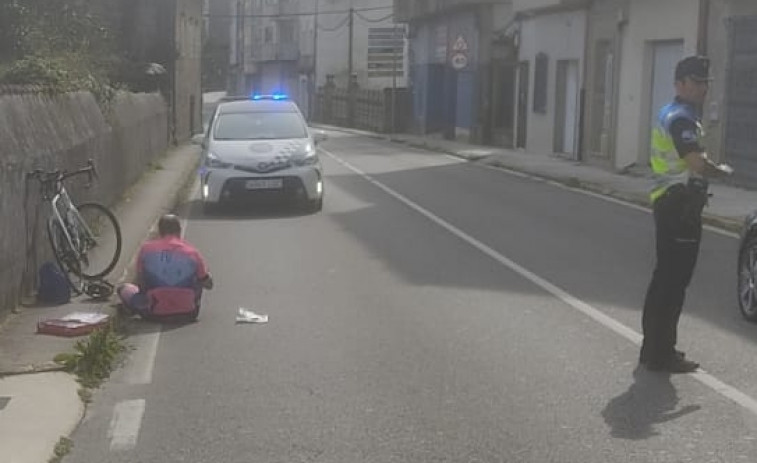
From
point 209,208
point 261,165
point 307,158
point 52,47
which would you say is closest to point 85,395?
point 261,165

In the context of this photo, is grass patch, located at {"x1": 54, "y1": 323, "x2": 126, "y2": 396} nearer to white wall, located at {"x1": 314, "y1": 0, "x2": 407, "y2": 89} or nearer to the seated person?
the seated person

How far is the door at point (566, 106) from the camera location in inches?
1211

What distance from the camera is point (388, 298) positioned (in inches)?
384

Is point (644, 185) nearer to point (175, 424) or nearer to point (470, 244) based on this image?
point (470, 244)

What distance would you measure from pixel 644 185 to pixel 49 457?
1747 centimetres

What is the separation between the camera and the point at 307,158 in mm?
17000

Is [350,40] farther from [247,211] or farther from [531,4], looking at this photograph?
[247,211]

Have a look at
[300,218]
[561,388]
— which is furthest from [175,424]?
[300,218]

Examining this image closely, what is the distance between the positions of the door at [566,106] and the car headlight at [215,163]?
607 inches

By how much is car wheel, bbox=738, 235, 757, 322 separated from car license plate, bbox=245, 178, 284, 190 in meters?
8.75

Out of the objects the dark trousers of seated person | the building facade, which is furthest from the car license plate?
the building facade

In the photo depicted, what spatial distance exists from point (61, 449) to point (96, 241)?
5551 millimetres

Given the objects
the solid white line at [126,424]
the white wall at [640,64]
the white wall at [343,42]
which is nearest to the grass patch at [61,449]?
the solid white line at [126,424]

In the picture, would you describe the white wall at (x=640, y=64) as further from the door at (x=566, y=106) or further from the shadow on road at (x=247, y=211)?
the shadow on road at (x=247, y=211)
